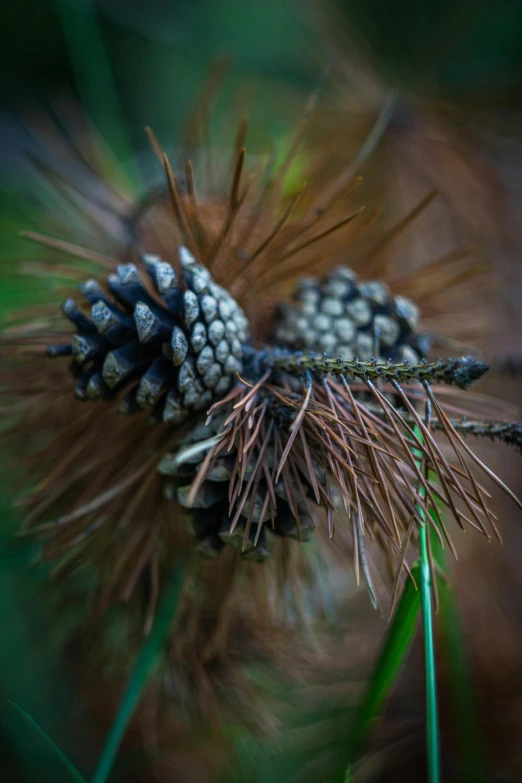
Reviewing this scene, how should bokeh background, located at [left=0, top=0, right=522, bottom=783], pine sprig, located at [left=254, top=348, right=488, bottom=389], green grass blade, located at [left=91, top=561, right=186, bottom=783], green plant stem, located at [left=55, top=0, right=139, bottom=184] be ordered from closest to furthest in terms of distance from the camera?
pine sprig, located at [left=254, top=348, right=488, bottom=389], green grass blade, located at [left=91, top=561, right=186, bottom=783], bokeh background, located at [left=0, top=0, right=522, bottom=783], green plant stem, located at [left=55, top=0, right=139, bottom=184]

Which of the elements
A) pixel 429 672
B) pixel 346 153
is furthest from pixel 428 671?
pixel 346 153

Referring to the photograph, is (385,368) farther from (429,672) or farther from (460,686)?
(460,686)

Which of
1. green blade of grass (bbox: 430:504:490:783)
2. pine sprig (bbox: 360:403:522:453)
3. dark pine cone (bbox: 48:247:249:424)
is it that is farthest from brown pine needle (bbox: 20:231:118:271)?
green blade of grass (bbox: 430:504:490:783)

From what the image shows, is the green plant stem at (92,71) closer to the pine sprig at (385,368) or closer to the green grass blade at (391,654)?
the pine sprig at (385,368)

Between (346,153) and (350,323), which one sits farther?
(346,153)

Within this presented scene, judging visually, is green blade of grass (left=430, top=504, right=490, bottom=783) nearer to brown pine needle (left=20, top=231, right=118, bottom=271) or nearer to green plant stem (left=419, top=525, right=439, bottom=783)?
green plant stem (left=419, top=525, right=439, bottom=783)

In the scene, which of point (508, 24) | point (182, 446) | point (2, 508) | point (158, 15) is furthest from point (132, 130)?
point (182, 446)
